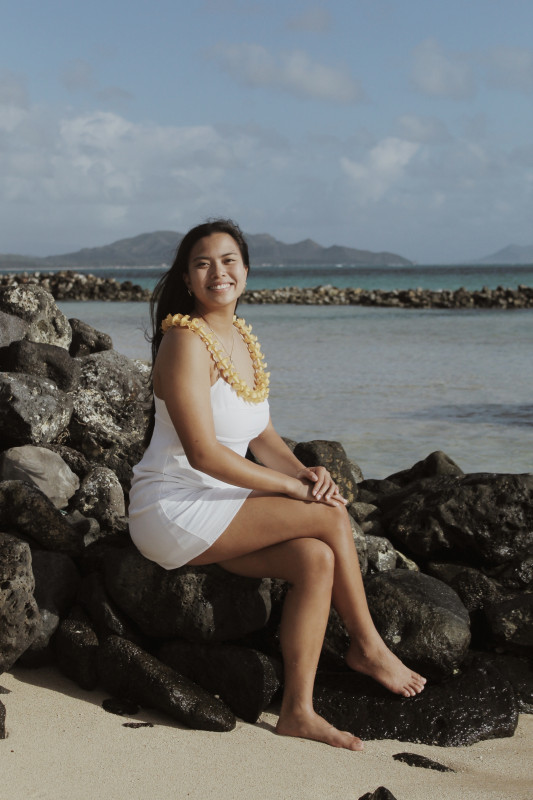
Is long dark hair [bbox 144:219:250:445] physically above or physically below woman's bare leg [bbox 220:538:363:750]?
above

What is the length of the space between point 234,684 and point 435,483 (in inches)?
73.7

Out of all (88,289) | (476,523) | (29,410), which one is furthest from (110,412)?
(88,289)

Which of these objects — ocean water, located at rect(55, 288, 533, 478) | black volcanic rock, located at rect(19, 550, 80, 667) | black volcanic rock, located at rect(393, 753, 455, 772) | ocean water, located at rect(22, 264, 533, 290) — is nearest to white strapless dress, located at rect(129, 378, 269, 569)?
black volcanic rock, located at rect(19, 550, 80, 667)

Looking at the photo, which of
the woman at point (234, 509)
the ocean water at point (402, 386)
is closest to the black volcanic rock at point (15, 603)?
the woman at point (234, 509)

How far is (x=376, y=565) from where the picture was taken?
178 inches

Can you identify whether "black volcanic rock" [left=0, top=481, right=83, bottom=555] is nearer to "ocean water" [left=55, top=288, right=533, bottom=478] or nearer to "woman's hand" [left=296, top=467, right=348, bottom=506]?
"woman's hand" [left=296, top=467, right=348, bottom=506]

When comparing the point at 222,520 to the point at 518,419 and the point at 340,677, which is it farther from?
the point at 518,419

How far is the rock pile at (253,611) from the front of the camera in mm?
3484

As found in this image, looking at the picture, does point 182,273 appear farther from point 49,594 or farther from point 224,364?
point 49,594

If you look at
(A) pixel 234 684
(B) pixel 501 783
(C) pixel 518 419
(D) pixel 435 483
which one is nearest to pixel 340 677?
(A) pixel 234 684

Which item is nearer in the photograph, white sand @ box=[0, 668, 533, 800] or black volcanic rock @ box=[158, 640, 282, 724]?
white sand @ box=[0, 668, 533, 800]

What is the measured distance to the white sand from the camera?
289 centimetres

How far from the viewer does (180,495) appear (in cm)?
346

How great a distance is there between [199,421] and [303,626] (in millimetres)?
834
